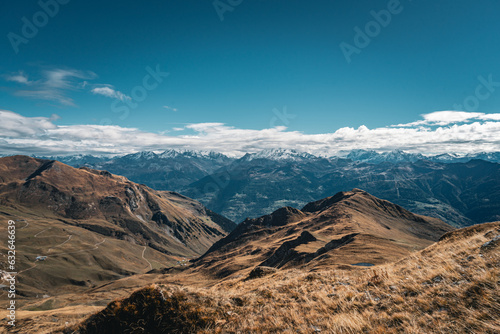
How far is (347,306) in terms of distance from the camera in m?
12.0

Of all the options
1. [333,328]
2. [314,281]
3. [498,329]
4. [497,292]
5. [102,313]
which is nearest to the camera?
[498,329]

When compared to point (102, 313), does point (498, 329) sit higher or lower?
Answer: higher

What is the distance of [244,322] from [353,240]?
346 ft

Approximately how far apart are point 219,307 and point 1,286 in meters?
264

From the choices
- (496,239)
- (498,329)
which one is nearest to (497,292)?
(498,329)

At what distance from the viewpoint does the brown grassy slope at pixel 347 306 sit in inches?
344

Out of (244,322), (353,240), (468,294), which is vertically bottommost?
(353,240)

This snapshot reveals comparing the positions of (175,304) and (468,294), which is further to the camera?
(175,304)

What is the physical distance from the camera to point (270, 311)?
13.9 meters

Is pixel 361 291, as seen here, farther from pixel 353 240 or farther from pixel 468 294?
pixel 353 240

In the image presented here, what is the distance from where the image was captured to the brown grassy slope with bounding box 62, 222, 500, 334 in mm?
8727

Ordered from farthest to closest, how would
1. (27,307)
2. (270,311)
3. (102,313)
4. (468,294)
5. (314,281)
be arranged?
1. (27,307)
2. (314,281)
3. (102,313)
4. (270,311)
5. (468,294)

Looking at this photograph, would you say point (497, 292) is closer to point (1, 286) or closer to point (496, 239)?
point (496, 239)

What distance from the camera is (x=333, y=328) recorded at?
32.7 feet
